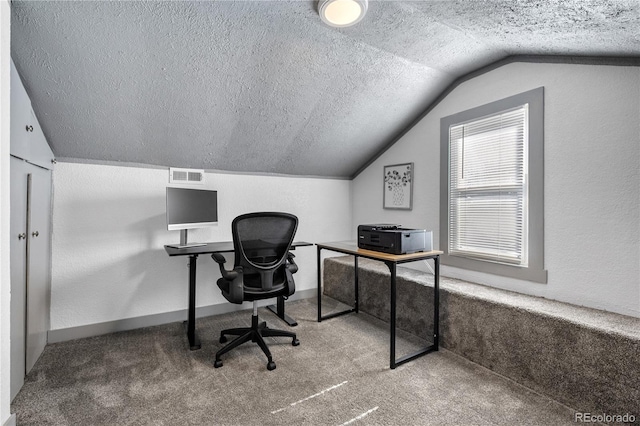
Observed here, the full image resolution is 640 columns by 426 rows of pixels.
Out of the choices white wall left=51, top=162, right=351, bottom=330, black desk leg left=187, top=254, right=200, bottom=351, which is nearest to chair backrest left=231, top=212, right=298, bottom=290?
black desk leg left=187, top=254, right=200, bottom=351

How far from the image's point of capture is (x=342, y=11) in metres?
1.95

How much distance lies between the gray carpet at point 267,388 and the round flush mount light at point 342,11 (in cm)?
255

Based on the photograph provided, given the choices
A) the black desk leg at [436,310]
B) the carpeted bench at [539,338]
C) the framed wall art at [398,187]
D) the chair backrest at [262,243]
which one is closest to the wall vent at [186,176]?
the chair backrest at [262,243]

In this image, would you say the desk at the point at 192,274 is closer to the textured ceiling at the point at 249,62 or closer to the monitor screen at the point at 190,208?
the monitor screen at the point at 190,208

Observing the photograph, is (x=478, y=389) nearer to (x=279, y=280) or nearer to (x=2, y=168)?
(x=279, y=280)

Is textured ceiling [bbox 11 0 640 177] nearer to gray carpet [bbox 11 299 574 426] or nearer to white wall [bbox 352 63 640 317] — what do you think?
white wall [bbox 352 63 640 317]

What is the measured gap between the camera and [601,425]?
1.68m

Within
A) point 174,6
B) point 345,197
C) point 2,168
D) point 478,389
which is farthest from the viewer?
point 345,197

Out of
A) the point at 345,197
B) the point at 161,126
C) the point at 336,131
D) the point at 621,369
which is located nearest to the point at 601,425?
the point at 621,369

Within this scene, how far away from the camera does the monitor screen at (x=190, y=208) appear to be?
2.85 meters

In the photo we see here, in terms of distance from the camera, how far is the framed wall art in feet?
11.6

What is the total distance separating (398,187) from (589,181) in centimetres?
183

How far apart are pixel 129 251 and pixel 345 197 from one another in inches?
112

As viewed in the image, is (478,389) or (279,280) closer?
(478,389)
